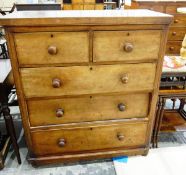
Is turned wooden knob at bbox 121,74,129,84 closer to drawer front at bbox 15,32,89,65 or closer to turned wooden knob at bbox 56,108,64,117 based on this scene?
drawer front at bbox 15,32,89,65

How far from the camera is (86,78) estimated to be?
3.94ft

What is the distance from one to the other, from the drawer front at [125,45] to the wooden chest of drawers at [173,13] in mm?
1394

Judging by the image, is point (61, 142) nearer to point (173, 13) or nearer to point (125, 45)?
point (125, 45)

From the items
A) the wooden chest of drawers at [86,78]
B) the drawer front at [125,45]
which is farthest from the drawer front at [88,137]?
the drawer front at [125,45]

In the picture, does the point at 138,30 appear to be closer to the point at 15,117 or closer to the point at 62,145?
the point at 62,145

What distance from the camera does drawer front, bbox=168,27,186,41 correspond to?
2553mm

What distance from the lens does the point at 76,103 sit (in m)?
1.30

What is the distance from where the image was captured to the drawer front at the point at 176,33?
8.38 feet

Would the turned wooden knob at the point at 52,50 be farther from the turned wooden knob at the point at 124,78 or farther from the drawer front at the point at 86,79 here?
the turned wooden knob at the point at 124,78

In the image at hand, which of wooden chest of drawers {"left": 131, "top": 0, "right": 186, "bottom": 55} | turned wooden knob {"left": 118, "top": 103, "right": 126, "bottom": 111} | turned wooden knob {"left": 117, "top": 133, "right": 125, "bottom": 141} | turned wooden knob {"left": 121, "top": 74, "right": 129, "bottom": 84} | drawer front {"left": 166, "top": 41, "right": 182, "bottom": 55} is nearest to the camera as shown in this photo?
turned wooden knob {"left": 121, "top": 74, "right": 129, "bottom": 84}

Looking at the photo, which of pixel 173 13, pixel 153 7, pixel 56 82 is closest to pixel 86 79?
pixel 56 82

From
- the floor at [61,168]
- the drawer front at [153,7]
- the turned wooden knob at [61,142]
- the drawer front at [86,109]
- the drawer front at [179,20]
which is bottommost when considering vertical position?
the floor at [61,168]

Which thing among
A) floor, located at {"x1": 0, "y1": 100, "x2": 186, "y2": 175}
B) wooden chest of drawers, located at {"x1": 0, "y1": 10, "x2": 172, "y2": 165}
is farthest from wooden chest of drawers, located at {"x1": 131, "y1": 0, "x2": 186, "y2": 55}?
floor, located at {"x1": 0, "y1": 100, "x2": 186, "y2": 175}

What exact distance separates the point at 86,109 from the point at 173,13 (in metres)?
1.85
